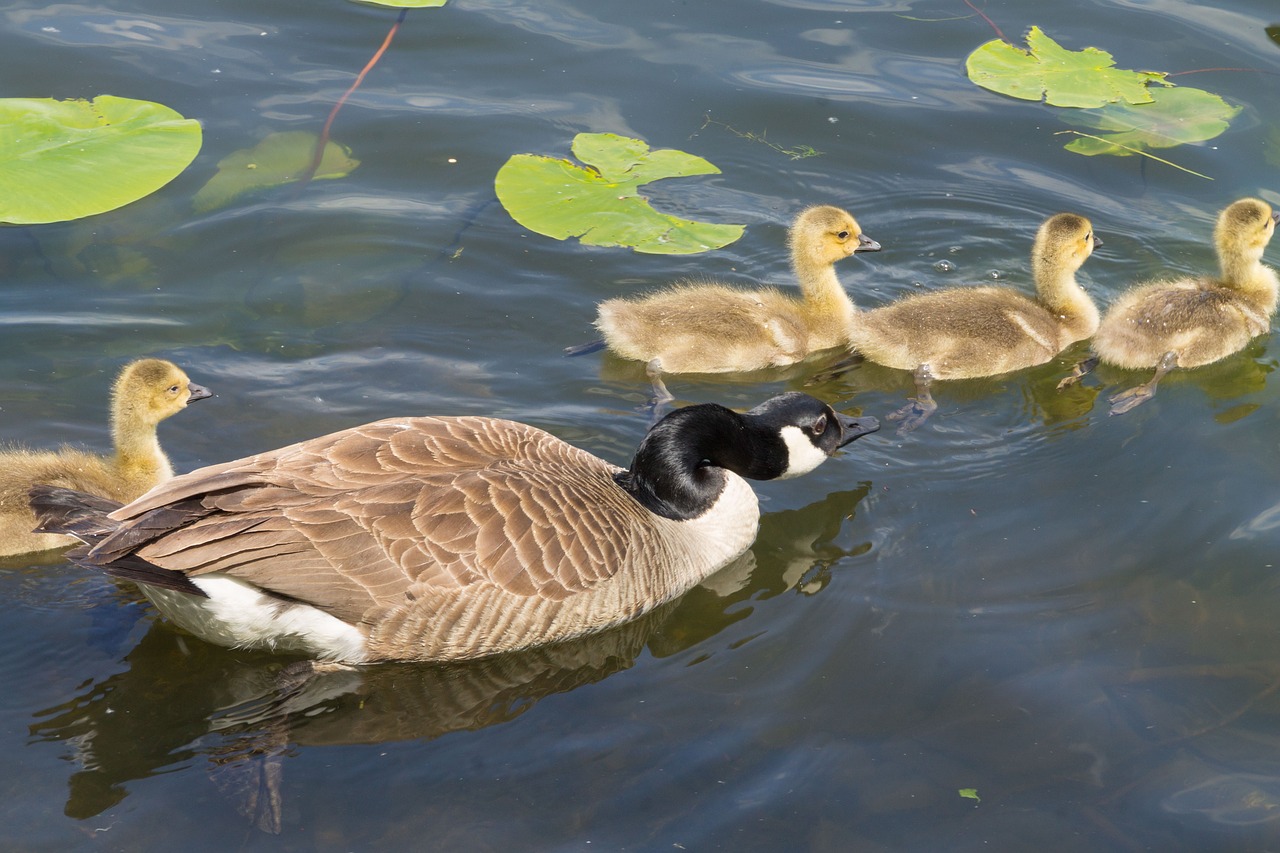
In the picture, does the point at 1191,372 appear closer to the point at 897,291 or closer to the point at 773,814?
the point at 897,291

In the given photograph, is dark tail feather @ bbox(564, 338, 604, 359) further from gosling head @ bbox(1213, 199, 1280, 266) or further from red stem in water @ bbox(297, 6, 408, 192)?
gosling head @ bbox(1213, 199, 1280, 266)

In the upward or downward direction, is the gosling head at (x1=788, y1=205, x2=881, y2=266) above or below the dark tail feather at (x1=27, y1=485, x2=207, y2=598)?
above

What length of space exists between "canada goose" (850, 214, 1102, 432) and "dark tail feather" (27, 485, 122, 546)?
4166mm

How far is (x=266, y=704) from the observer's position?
5.32 meters

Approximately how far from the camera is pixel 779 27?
11.1m

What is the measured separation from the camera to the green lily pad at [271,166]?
8.85 m

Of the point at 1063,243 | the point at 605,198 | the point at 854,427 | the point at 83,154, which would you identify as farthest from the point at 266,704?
the point at 1063,243

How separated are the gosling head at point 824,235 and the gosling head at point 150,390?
3.65 meters

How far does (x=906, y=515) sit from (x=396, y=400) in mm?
2892

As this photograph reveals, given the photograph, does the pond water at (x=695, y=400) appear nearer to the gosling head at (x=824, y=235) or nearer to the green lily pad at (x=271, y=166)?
the green lily pad at (x=271, y=166)

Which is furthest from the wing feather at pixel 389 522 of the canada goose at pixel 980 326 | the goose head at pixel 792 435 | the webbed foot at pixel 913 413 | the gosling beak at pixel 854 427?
the canada goose at pixel 980 326

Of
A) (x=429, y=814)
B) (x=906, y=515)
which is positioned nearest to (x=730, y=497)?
(x=906, y=515)

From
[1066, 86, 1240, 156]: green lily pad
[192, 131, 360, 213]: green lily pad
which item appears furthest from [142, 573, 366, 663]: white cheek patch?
[1066, 86, 1240, 156]: green lily pad

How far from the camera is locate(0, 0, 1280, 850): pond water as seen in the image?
4.93 metres
